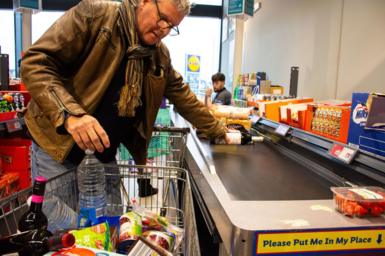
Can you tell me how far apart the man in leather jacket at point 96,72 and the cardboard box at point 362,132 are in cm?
85

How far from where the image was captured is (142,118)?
158cm

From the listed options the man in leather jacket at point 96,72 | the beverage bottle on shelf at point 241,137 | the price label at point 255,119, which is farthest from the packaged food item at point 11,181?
the price label at point 255,119

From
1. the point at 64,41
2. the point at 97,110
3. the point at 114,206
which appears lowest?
the point at 114,206

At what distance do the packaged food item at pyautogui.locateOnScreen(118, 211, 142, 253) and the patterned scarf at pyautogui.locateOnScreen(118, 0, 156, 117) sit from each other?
46cm

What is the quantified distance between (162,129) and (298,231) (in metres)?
1.08

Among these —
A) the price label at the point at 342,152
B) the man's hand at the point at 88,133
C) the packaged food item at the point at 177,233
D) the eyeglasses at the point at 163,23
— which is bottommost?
the packaged food item at the point at 177,233

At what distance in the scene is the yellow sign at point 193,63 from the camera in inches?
381

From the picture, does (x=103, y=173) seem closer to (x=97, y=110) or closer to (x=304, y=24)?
(x=97, y=110)

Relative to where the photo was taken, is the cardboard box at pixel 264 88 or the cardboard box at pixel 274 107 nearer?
the cardboard box at pixel 274 107

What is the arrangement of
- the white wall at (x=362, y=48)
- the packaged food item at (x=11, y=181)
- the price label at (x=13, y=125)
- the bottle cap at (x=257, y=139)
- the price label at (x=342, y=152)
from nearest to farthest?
the price label at (x=342, y=152) < the bottle cap at (x=257, y=139) < the packaged food item at (x=11, y=181) < the price label at (x=13, y=125) < the white wall at (x=362, y=48)

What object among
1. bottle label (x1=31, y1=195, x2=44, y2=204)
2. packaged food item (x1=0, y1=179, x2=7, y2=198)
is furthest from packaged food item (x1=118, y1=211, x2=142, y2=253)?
packaged food item (x1=0, y1=179, x2=7, y2=198)

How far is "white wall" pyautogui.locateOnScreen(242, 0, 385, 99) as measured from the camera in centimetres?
425

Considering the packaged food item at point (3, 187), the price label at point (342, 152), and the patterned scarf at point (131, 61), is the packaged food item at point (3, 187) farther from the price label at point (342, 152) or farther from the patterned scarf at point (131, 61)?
the price label at point (342, 152)

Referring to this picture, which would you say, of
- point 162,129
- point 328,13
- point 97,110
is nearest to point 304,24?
point 328,13
